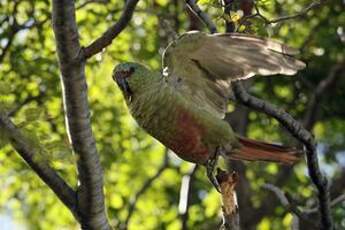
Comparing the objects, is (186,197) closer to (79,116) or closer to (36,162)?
(36,162)

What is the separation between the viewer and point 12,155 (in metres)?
6.52

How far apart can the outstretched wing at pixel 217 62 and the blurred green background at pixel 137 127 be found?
1.29m

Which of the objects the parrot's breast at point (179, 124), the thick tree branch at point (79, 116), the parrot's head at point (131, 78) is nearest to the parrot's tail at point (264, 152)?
the parrot's breast at point (179, 124)

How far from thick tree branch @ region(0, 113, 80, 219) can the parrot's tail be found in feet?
3.99

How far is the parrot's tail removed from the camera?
16.7ft

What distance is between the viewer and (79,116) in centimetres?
424

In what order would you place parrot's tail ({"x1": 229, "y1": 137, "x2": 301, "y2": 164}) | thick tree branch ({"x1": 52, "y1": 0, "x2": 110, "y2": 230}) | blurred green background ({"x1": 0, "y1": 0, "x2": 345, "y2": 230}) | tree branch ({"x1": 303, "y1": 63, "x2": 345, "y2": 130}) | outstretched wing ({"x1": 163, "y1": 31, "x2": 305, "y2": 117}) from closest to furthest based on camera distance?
thick tree branch ({"x1": 52, "y1": 0, "x2": 110, "y2": 230}), outstretched wing ({"x1": 163, "y1": 31, "x2": 305, "y2": 117}), parrot's tail ({"x1": 229, "y1": 137, "x2": 301, "y2": 164}), blurred green background ({"x1": 0, "y1": 0, "x2": 345, "y2": 230}), tree branch ({"x1": 303, "y1": 63, "x2": 345, "y2": 130})

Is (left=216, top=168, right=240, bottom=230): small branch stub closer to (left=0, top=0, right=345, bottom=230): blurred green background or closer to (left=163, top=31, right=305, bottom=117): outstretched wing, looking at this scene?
(left=163, top=31, right=305, bottom=117): outstretched wing

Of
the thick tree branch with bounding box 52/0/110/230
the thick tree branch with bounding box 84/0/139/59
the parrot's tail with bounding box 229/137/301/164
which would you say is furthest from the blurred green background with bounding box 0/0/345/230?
the thick tree branch with bounding box 84/0/139/59

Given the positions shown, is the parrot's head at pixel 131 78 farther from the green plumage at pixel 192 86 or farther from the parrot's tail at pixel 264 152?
the parrot's tail at pixel 264 152

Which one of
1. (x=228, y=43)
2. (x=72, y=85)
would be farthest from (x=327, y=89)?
(x=72, y=85)

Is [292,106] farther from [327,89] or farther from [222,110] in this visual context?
[222,110]

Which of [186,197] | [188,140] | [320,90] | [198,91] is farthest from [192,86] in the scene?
[320,90]

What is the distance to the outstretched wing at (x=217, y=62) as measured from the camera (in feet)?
15.5
